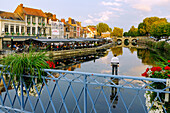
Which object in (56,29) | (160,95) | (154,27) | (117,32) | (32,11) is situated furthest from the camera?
(117,32)

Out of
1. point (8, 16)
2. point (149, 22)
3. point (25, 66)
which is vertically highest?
point (149, 22)

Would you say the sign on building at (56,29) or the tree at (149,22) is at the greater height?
the tree at (149,22)

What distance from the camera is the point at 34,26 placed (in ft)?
151

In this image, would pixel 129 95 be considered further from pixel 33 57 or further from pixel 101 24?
pixel 101 24

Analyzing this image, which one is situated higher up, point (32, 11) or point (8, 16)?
point (32, 11)

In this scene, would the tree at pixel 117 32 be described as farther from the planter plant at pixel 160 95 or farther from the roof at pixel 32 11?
the planter plant at pixel 160 95

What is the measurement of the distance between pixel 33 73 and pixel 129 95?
9393mm

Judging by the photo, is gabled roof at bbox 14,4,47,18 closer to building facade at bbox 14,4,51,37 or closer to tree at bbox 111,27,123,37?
building facade at bbox 14,4,51,37

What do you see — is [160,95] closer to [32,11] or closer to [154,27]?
[32,11]

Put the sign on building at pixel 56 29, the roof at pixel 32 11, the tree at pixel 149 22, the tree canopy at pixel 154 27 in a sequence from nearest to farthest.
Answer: the roof at pixel 32 11 → the sign on building at pixel 56 29 → the tree canopy at pixel 154 27 → the tree at pixel 149 22

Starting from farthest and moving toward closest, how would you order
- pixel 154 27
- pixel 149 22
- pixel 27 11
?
1. pixel 149 22
2. pixel 154 27
3. pixel 27 11

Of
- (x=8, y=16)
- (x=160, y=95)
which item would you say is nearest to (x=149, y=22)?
(x=8, y=16)

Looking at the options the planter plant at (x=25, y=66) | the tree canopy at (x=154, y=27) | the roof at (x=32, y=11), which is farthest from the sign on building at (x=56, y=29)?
the planter plant at (x=25, y=66)

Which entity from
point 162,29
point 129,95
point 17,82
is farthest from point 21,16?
point 162,29
